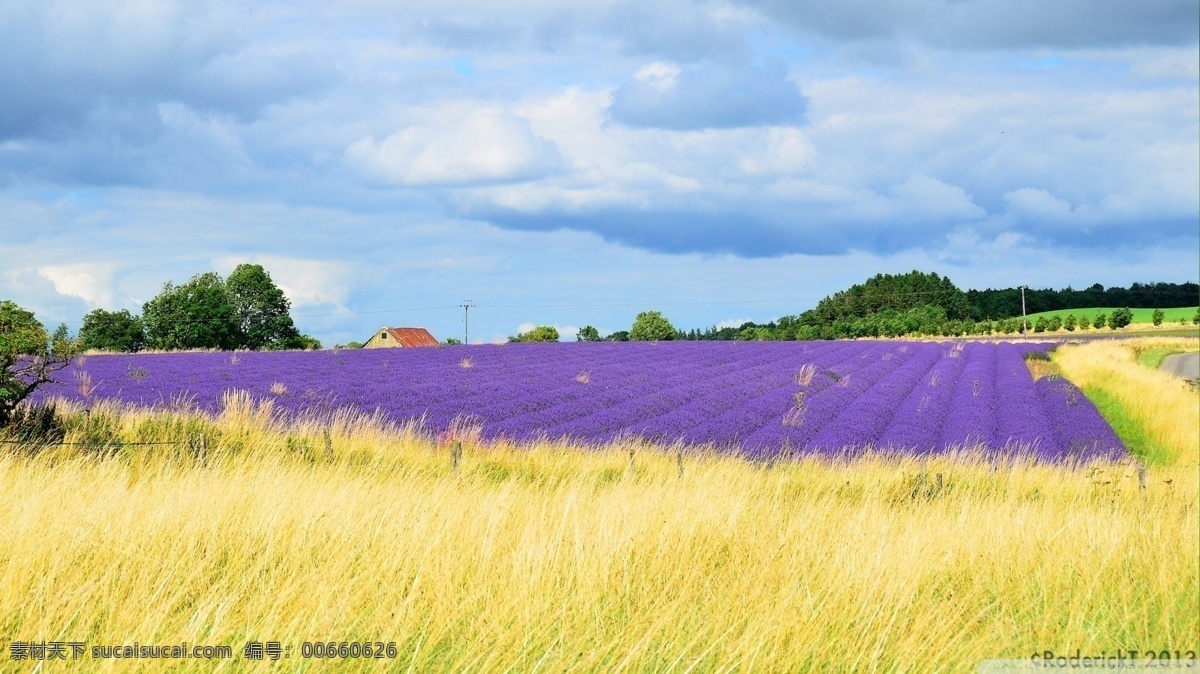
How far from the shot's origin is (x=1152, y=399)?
25.3m

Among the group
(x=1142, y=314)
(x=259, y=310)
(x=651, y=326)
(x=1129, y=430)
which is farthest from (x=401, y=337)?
(x=1142, y=314)

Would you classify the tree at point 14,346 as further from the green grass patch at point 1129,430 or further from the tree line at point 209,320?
the tree line at point 209,320

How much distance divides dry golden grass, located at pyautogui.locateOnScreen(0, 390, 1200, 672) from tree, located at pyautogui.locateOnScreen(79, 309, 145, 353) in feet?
212

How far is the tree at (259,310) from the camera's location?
73062mm

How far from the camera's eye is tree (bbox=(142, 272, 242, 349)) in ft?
224

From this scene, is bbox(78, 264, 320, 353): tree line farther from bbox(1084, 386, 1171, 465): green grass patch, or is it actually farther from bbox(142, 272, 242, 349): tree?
bbox(1084, 386, 1171, 465): green grass patch

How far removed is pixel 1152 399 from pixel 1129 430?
2671 millimetres

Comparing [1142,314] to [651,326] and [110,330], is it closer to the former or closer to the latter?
[651,326]

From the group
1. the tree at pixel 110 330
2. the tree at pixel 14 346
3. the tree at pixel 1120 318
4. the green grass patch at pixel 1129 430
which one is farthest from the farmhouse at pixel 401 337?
the tree at pixel 1120 318

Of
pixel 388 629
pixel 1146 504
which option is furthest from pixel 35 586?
pixel 1146 504

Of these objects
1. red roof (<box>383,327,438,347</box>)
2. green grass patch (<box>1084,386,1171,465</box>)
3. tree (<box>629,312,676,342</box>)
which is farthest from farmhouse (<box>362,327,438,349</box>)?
green grass patch (<box>1084,386,1171,465</box>)

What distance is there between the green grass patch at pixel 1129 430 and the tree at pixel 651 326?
7846 centimetres

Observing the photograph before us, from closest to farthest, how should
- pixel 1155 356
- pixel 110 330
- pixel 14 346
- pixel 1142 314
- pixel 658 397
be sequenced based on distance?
1. pixel 14 346
2. pixel 658 397
3. pixel 1155 356
4. pixel 110 330
5. pixel 1142 314

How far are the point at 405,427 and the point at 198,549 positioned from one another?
10.5 meters
